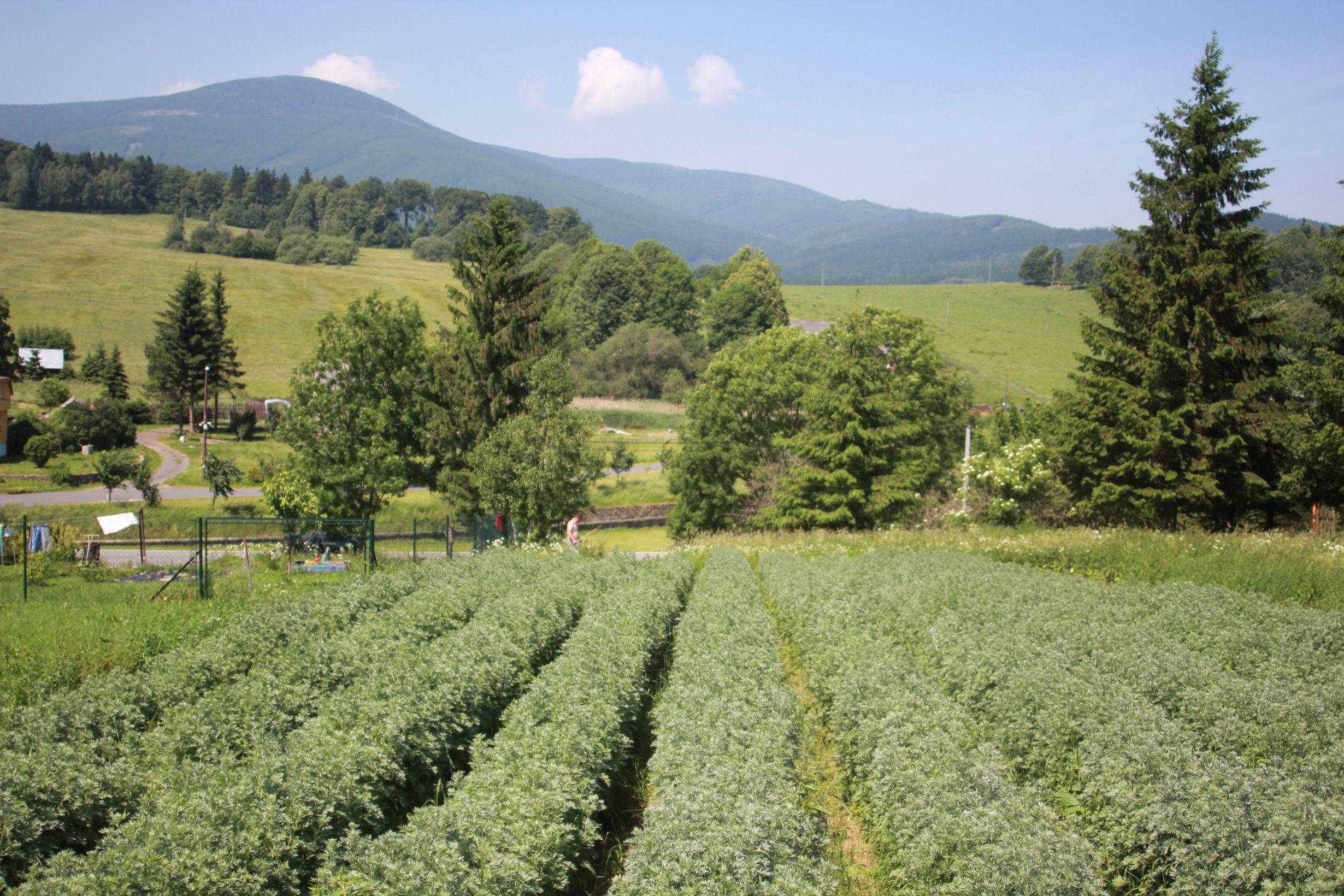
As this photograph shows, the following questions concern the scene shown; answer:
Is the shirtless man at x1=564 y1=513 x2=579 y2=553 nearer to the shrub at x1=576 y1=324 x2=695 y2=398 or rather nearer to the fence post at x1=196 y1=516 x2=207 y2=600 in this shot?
the fence post at x1=196 y1=516 x2=207 y2=600

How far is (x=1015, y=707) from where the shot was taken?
902cm

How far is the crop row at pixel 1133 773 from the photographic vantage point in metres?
6.04

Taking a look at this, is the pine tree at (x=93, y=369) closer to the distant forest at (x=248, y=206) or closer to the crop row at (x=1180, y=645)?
the distant forest at (x=248, y=206)

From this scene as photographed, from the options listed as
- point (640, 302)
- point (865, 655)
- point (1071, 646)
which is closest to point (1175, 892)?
point (865, 655)

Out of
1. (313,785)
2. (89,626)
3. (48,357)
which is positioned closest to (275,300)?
(48,357)

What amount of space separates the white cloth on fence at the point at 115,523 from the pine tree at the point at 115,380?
40728 mm

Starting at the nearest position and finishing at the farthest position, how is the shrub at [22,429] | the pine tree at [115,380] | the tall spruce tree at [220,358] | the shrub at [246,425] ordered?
the shrub at [22,429], the shrub at [246,425], the pine tree at [115,380], the tall spruce tree at [220,358]

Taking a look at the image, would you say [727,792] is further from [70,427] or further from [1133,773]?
[70,427]

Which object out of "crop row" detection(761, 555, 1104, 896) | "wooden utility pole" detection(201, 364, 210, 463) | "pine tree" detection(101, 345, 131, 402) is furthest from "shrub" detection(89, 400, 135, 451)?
"crop row" detection(761, 555, 1104, 896)

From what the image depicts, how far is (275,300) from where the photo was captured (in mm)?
98688

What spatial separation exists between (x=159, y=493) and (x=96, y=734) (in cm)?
4043

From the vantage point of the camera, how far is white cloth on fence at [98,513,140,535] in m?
26.9

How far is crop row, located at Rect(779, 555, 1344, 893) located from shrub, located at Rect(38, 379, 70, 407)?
210ft

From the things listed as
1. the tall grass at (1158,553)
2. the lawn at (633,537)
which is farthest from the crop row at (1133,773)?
the lawn at (633,537)
